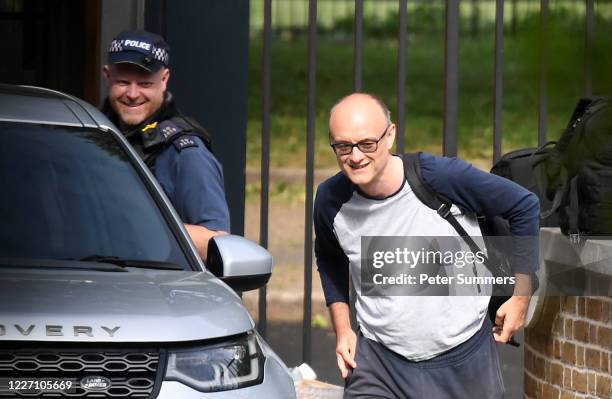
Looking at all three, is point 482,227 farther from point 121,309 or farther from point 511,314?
point 121,309

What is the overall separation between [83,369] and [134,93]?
179cm

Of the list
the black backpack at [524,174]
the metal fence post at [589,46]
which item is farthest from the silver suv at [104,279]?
the metal fence post at [589,46]

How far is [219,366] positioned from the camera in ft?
9.44

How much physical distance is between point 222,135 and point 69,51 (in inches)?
63.4

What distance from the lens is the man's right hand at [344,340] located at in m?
3.41

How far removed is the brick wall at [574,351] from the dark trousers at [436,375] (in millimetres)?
1388

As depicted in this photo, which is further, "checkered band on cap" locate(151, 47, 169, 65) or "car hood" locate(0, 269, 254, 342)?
"checkered band on cap" locate(151, 47, 169, 65)

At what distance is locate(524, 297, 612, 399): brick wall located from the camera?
4.63m

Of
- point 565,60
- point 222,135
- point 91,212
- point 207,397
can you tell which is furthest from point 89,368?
point 222,135

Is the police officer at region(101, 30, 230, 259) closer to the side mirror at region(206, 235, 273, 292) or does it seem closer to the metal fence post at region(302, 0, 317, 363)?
the side mirror at region(206, 235, 273, 292)

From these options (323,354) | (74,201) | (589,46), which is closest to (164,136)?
(74,201)

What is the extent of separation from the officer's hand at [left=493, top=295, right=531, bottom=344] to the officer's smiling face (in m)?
1.60

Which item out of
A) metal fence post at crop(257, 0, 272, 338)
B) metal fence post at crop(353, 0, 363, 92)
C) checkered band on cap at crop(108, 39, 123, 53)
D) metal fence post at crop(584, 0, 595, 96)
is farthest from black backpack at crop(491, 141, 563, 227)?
metal fence post at crop(584, 0, 595, 96)

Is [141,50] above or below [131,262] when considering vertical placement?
above
